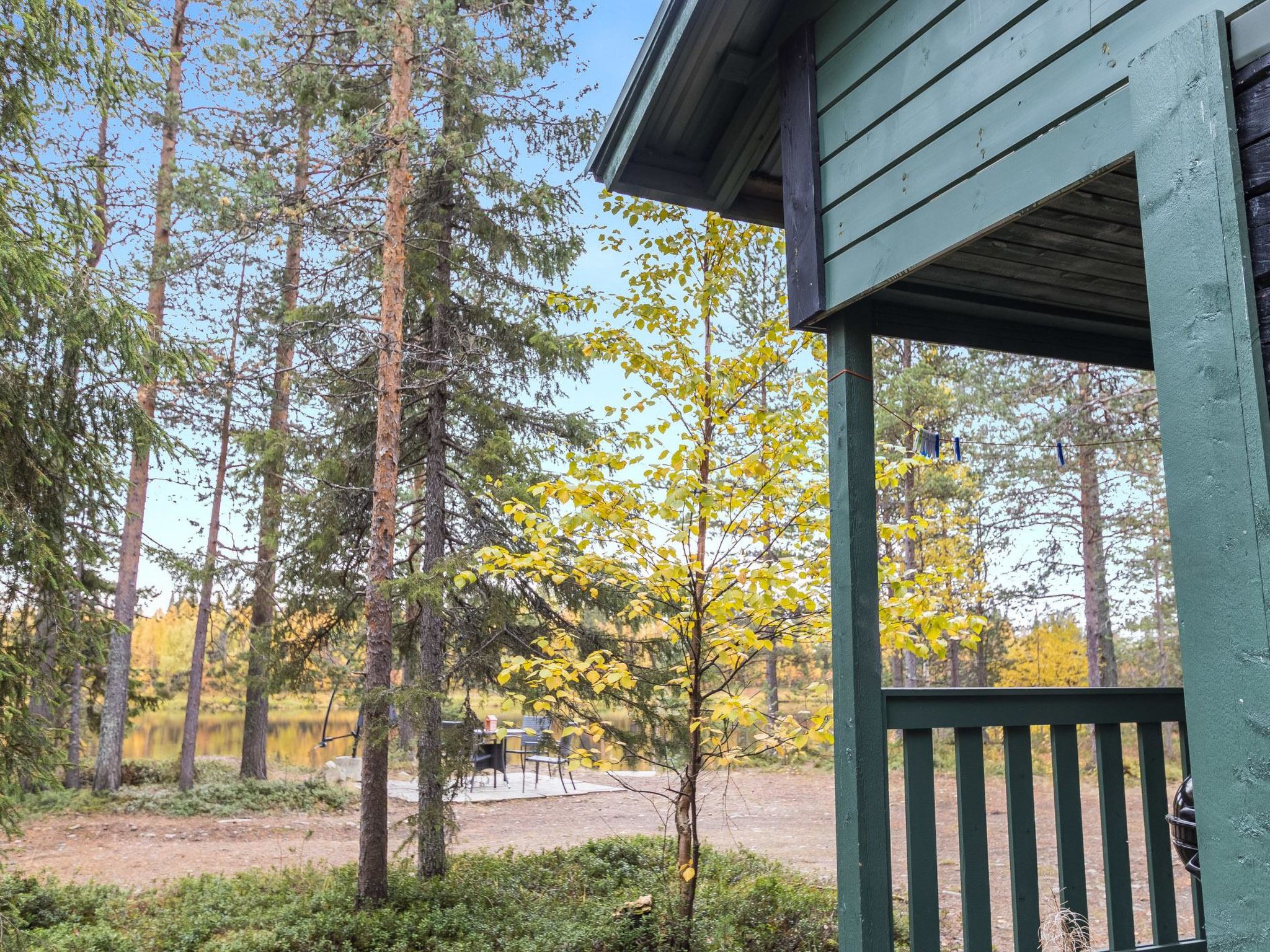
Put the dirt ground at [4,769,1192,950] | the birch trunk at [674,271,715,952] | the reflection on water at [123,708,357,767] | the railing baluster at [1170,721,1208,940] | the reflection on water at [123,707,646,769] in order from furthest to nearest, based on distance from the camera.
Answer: the reflection on water at [123,708,357,767] → the reflection on water at [123,707,646,769] → the dirt ground at [4,769,1192,950] → the birch trunk at [674,271,715,952] → the railing baluster at [1170,721,1208,940]

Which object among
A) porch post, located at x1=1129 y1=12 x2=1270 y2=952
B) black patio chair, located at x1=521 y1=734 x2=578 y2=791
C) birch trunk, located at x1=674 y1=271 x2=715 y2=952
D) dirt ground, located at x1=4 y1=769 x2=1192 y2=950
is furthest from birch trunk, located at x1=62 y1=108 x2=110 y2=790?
porch post, located at x1=1129 y1=12 x2=1270 y2=952

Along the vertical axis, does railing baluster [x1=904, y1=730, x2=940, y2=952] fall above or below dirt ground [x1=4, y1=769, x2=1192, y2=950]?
above

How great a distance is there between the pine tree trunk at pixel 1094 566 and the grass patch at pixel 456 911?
7.70 metres

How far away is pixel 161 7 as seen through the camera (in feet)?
38.6

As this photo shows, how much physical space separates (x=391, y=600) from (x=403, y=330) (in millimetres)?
2662

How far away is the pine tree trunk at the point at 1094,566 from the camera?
12812 mm

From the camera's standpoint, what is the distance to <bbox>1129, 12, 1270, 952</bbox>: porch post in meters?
1.44

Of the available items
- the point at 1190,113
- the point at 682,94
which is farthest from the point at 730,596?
the point at 1190,113

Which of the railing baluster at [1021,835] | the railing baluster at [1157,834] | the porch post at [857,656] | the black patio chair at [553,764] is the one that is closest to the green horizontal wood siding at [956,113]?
the porch post at [857,656]

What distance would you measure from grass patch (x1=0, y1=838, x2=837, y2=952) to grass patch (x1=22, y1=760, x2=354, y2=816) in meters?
3.31

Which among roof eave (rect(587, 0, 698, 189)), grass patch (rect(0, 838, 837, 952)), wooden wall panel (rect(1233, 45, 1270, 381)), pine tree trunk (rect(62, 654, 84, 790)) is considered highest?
roof eave (rect(587, 0, 698, 189))

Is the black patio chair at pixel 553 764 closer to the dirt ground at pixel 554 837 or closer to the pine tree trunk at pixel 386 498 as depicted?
the dirt ground at pixel 554 837

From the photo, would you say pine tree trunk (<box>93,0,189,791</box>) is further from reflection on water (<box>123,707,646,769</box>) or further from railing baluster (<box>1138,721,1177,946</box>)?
railing baluster (<box>1138,721,1177,946</box>)

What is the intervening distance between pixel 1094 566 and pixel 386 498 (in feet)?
37.0
